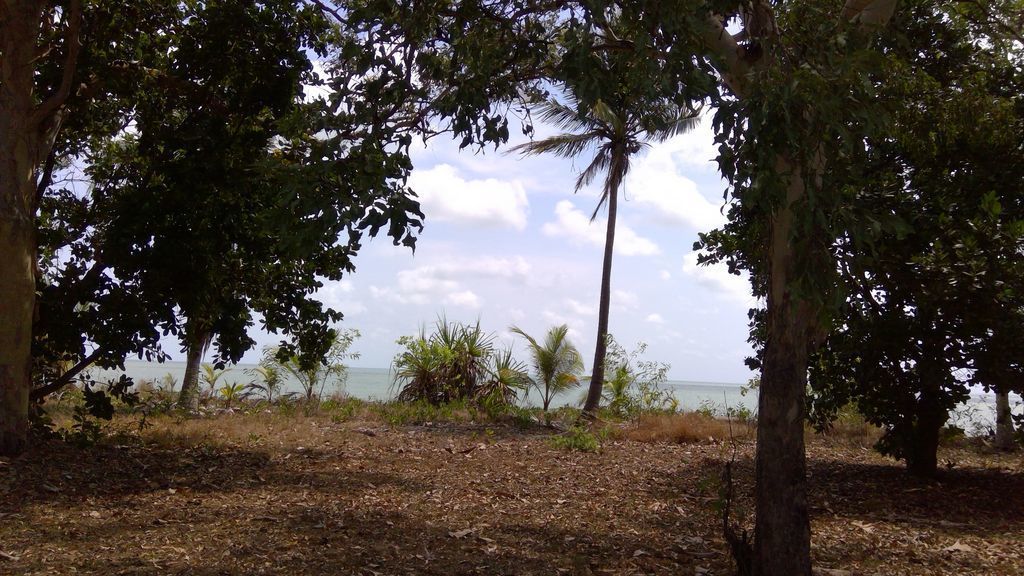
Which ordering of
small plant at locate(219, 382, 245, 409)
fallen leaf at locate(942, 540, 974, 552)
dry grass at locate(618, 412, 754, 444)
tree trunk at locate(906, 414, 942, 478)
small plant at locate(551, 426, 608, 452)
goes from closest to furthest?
1. fallen leaf at locate(942, 540, 974, 552)
2. tree trunk at locate(906, 414, 942, 478)
3. small plant at locate(551, 426, 608, 452)
4. dry grass at locate(618, 412, 754, 444)
5. small plant at locate(219, 382, 245, 409)

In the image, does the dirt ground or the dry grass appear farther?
the dry grass

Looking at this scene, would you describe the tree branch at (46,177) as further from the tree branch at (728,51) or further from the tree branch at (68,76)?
the tree branch at (728,51)

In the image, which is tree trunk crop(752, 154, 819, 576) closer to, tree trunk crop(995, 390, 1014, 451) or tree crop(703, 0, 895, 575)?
tree crop(703, 0, 895, 575)

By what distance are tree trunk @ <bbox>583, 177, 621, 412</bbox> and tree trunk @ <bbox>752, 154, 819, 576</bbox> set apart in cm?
1105

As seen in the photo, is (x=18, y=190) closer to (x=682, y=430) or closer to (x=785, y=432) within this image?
(x=785, y=432)

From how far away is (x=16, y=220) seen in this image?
7.29m

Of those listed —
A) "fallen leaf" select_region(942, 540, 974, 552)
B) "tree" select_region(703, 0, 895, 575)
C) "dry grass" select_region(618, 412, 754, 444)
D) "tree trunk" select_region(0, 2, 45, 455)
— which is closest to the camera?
"tree" select_region(703, 0, 895, 575)

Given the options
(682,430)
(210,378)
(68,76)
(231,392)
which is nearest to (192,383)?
(231,392)

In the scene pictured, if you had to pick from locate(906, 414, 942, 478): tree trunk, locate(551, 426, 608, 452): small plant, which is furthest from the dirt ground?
locate(551, 426, 608, 452): small plant

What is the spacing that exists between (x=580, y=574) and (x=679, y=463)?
5.18 meters

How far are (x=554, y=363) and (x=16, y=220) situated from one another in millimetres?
11900

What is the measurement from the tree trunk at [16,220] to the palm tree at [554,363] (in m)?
11.2

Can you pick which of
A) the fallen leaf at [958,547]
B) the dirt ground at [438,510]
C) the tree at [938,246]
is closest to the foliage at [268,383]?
the dirt ground at [438,510]

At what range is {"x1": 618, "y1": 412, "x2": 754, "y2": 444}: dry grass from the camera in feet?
40.9
